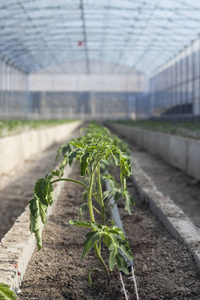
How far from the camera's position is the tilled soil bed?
2.20m

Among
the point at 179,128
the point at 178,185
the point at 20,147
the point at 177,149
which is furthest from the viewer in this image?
the point at 179,128

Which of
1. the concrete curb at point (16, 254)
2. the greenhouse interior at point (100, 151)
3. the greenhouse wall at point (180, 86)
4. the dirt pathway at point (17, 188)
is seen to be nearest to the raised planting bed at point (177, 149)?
the greenhouse interior at point (100, 151)

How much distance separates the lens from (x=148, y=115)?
43094 mm

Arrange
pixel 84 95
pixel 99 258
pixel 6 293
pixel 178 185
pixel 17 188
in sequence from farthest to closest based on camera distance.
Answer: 1. pixel 84 95
2. pixel 178 185
3. pixel 17 188
4. pixel 99 258
5. pixel 6 293

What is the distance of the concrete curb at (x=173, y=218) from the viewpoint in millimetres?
2816

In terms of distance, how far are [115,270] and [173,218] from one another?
1.02 m

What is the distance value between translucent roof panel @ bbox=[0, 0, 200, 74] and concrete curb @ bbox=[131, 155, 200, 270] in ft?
58.5

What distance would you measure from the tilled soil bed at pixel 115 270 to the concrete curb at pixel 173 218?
0.20 ft

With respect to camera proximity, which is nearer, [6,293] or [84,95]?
[6,293]

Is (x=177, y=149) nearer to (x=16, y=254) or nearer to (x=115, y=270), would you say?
(x=115, y=270)

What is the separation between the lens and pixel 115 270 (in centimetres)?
257

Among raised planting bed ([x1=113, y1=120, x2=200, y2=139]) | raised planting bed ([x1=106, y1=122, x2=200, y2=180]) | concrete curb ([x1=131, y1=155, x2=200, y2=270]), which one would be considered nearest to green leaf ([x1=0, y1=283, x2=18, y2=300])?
concrete curb ([x1=131, y1=155, x2=200, y2=270])

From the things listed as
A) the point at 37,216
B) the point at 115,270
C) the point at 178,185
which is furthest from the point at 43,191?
the point at 178,185

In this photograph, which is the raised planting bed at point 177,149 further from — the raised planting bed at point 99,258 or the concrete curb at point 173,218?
the raised planting bed at point 99,258
